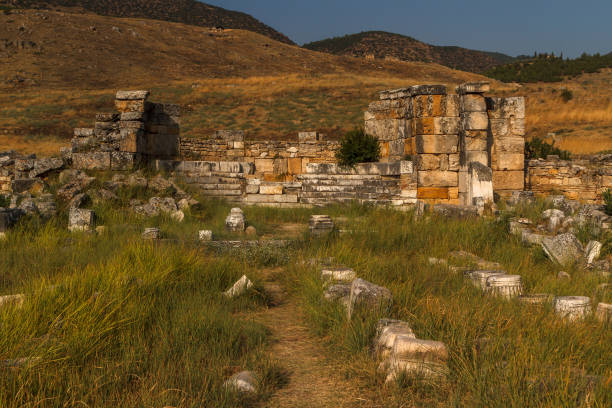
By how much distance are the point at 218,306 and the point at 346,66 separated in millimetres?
54262

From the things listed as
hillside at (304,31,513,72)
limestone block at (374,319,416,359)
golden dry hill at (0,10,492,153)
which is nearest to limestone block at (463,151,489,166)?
limestone block at (374,319,416,359)

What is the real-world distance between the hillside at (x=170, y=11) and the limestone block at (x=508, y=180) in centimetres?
7496

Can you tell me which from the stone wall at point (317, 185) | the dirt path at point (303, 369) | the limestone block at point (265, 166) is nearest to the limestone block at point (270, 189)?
the stone wall at point (317, 185)

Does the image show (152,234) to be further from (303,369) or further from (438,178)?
(438,178)

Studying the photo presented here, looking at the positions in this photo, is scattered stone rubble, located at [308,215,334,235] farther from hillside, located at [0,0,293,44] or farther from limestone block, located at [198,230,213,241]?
hillside, located at [0,0,293,44]

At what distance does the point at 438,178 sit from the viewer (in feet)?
36.9

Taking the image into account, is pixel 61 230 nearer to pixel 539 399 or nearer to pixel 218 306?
pixel 218 306

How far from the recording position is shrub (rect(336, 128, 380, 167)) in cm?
1322

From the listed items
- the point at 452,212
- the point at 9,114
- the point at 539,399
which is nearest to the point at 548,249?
the point at 452,212

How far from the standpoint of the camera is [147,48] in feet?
181

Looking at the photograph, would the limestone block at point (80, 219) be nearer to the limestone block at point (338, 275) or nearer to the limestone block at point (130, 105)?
the limestone block at point (338, 275)

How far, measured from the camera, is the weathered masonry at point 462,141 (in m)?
11.0

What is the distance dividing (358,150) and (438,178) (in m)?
2.82

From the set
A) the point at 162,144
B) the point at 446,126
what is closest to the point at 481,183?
the point at 446,126
